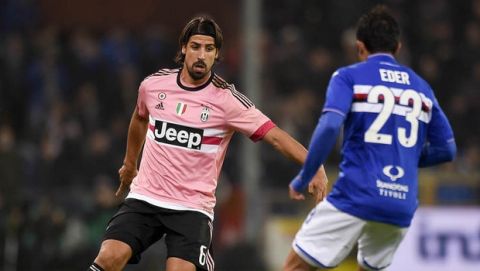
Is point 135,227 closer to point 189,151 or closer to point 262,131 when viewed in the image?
point 189,151

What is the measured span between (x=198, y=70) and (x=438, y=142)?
1.51 m

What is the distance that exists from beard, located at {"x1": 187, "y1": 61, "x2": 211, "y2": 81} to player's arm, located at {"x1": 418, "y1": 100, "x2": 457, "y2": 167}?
4.61 feet

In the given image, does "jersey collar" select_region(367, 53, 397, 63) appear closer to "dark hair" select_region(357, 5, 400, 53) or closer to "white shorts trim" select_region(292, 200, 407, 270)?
"dark hair" select_region(357, 5, 400, 53)

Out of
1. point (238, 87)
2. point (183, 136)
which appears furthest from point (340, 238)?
point (238, 87)

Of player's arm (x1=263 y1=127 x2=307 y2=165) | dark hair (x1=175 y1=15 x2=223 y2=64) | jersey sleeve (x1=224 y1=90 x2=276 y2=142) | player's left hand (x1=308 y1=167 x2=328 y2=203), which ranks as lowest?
player's left hand (x1=308 y1=167 x2=328 y2=203)

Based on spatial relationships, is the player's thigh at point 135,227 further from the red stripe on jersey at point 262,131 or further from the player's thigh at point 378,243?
the player's thigh at point 378,243

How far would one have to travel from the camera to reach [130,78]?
15344mm

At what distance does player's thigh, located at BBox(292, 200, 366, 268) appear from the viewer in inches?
270

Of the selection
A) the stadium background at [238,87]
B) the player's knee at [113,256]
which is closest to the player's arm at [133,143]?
the player's knee at [113,256]

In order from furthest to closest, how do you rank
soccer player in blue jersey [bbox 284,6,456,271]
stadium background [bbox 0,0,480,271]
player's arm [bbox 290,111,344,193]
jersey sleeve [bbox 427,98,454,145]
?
stadium background [bbox 0,0,480,271]
jersey sleeve [bbox 427,98,454,145]
soccer player in blue jersey [bbox 284,6,456,271]
player's arm [bbox 290,111,344,193]

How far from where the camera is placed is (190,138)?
24.0ft

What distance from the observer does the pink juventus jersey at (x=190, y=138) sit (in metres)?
7.30

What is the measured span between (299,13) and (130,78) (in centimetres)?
254

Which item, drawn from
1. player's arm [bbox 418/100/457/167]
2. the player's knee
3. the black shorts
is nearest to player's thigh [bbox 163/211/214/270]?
the black shorts
